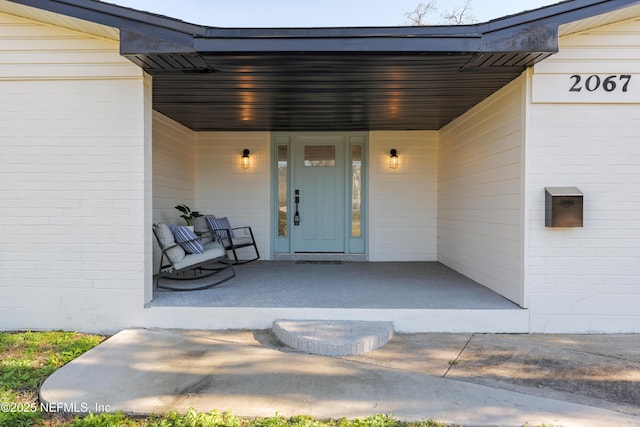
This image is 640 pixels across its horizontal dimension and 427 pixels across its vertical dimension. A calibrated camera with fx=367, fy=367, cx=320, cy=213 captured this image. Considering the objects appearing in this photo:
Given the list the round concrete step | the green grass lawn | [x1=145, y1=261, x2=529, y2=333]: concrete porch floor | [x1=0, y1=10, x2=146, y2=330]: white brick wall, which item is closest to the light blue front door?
[x1=145, y1=261, x2=529, y2=333]: concrete porch floor

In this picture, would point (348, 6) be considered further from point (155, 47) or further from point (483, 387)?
point (483, 387)

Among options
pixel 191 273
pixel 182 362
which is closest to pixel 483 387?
pixel 182 362

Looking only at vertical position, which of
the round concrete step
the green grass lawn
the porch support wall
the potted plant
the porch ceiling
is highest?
the porch ceiling

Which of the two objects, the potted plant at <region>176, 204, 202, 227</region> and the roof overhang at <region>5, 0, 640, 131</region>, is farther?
the potted plant at <region>176, 204, 202, 227</region>

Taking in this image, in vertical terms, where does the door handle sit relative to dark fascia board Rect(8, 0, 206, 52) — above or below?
below

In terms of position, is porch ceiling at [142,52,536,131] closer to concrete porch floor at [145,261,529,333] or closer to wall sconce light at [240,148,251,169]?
wall sconce light at [240,148,251,169]

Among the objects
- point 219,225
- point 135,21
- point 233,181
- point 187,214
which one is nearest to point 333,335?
point 135,21

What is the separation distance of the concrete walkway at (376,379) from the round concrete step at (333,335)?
0.08 metres

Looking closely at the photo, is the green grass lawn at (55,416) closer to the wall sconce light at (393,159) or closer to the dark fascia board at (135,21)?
the dark fascia board at (135,21)

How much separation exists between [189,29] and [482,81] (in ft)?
9.15

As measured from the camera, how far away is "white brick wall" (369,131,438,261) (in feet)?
20.5

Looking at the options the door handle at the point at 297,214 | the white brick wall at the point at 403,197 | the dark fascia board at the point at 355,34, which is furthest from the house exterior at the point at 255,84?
the door handle at the point at 297,214

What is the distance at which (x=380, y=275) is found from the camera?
4949 millimetres

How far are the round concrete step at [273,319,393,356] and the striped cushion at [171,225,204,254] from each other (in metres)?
1.58
